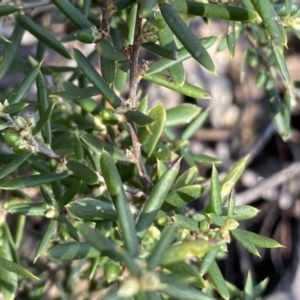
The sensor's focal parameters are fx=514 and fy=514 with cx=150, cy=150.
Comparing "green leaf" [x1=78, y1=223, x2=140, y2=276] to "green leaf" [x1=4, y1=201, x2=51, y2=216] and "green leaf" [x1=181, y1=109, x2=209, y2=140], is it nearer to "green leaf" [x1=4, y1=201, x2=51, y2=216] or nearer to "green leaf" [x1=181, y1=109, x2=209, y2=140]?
"green leaf" [x1=4, y1=201, x2=51, y2=216]

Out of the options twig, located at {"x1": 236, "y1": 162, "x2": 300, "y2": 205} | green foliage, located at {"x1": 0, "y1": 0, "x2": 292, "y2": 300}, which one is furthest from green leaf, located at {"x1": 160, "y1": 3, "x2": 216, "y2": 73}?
twig, located at {"x1": 236, "y1": 162, "x2": 300, "y2": 205}

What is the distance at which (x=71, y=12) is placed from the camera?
53.8 inches

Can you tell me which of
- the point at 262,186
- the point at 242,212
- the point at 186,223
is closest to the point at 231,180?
the point at 242,212

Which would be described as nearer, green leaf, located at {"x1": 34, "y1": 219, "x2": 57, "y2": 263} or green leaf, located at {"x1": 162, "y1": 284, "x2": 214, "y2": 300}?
green leaf, located at {"x1": 162, "y1": 284, "x2": 214, "y2": 300}

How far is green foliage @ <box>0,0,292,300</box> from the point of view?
3.17 feet

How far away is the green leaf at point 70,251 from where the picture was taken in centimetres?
108

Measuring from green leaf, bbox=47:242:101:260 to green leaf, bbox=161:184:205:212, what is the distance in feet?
0.83

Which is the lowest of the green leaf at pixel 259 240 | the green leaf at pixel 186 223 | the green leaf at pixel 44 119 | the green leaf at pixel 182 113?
the green leaf at pixel 259 240

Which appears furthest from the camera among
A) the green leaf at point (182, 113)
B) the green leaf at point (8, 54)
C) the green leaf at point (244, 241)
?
the green leaf at point (182, 113)

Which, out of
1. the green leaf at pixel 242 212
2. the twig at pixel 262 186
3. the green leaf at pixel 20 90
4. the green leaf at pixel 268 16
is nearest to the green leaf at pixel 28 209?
the green leaf at pixel 20 90

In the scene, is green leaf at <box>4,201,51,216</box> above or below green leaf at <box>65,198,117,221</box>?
below

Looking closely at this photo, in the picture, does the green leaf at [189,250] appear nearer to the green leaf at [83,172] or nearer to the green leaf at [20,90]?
the green leaf at [83,172]

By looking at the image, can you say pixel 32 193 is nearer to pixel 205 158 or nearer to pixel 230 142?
pixel 205 158

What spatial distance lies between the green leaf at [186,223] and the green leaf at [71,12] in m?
0.56
